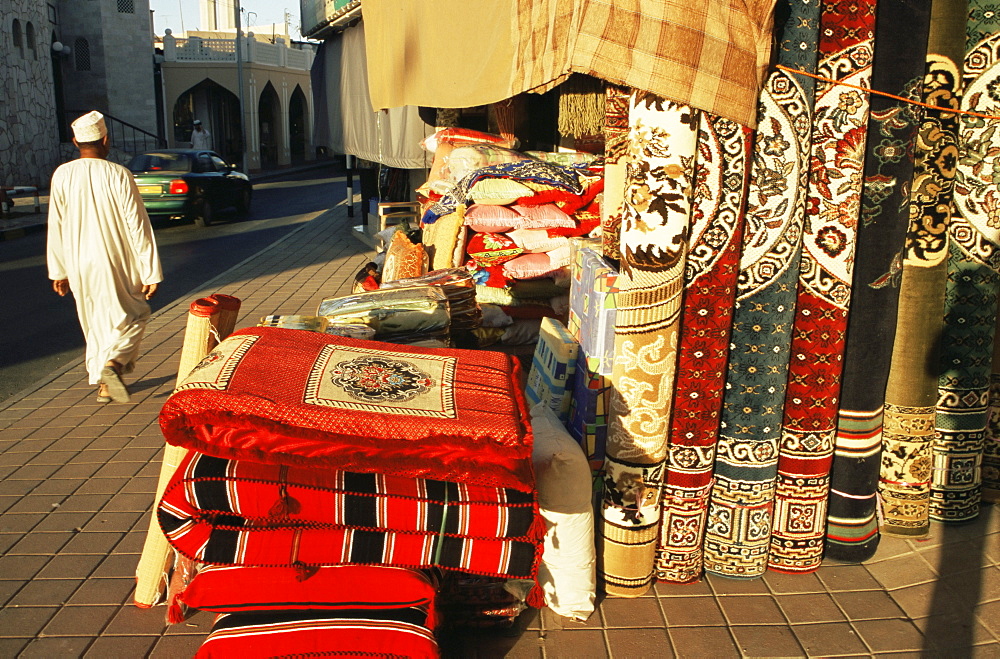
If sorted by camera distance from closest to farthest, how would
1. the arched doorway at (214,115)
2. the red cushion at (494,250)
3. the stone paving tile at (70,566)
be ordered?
the stone paving tile at (70,566), the red cushion at (494,250), the arched doorway at (214,115)

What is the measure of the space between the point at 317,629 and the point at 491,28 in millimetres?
3646

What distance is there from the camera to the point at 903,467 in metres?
3.46

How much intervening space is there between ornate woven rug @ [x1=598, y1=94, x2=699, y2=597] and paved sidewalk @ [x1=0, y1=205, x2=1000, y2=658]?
0.88ft

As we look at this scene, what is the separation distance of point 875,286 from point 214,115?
130 feet

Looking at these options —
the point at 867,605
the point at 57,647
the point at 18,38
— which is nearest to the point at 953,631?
the point at 867,605

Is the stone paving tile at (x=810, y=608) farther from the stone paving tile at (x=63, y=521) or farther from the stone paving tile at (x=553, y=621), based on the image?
the stone paving tile at (x=63, y=521)

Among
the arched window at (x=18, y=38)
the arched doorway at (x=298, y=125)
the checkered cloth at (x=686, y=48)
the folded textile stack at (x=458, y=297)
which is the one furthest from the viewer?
the arched doorway at (x=298, y=125)

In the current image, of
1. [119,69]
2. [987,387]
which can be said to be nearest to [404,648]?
[987,387]

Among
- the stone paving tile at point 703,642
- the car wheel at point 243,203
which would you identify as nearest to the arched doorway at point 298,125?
the car wheel at point 243,203

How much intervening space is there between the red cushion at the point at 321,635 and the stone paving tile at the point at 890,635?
157 centimetres

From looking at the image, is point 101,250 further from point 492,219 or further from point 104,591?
point 104,591

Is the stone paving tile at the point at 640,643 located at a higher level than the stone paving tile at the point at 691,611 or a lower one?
lower

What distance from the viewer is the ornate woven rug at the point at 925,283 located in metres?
3.17

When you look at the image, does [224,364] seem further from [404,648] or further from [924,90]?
[924,90]
